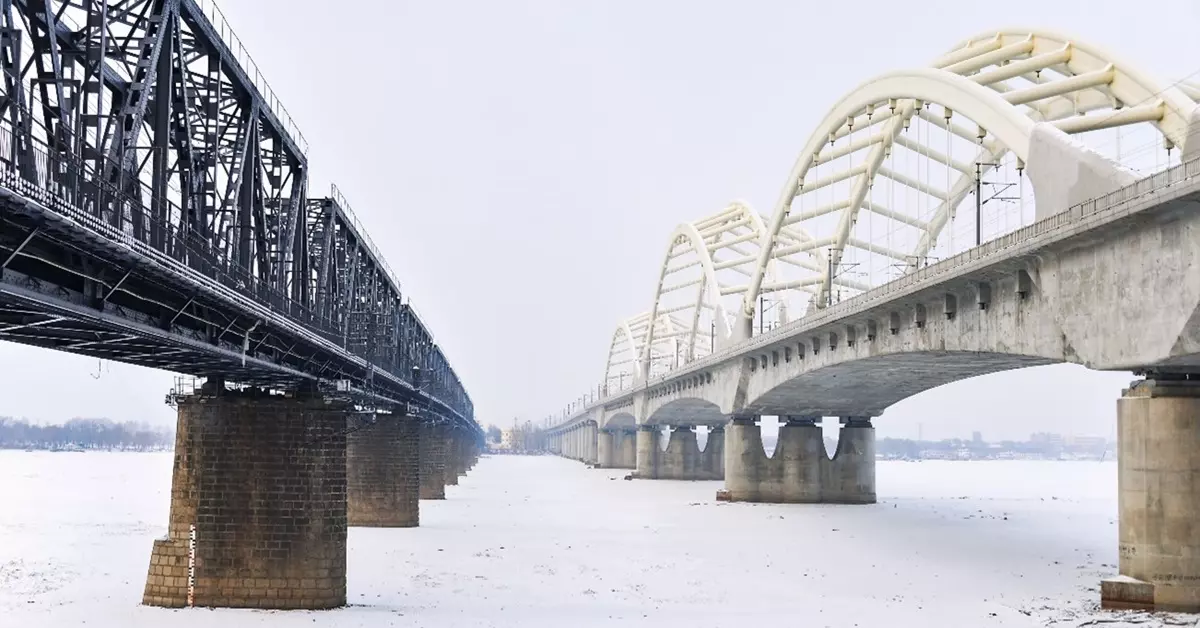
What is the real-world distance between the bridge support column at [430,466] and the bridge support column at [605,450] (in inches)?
3156

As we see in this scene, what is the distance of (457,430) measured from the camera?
415 feet

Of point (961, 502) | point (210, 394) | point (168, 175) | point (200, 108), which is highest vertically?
point (200, 108)

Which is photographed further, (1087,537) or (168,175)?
(1087,537)

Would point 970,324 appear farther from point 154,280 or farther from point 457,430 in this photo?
point 457,430

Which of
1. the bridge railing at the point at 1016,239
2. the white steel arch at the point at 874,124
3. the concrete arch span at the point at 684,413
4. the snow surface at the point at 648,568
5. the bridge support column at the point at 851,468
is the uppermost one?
the white steel arch at the point at 874,124

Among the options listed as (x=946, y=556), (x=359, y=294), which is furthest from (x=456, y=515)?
(x=946, y=556)

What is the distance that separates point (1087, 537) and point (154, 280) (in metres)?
41.3

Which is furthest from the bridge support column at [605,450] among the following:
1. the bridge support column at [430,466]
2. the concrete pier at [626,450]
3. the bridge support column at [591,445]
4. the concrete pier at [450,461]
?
the bridge support column at [430,466]

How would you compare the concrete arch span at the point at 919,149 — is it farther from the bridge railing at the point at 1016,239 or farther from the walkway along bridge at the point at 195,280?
the walkway along bridge at the point at 195,280

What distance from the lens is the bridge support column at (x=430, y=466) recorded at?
7306 cm

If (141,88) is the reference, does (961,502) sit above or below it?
below

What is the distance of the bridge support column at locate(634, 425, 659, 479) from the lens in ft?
393

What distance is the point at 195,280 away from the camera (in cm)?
2281

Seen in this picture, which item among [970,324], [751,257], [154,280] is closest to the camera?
[154,280]
